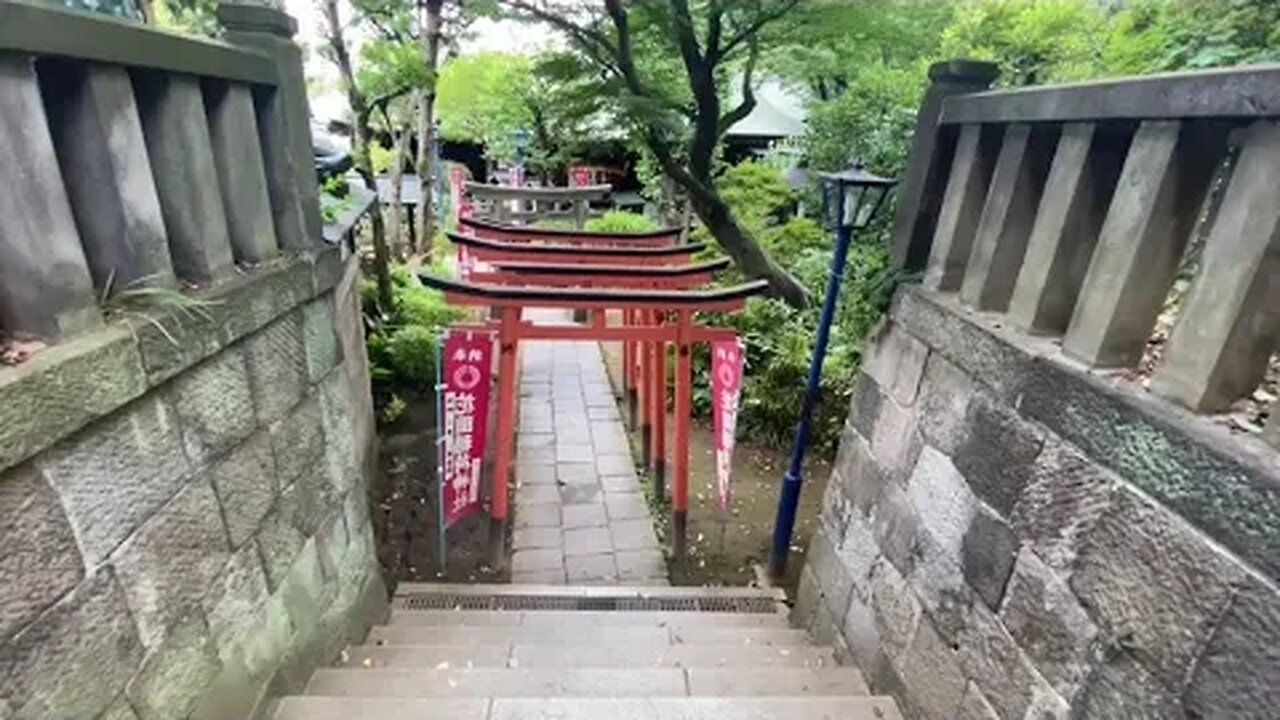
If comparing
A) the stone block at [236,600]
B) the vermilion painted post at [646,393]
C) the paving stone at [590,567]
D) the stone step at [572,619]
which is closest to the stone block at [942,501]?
the stone step at [572,619]

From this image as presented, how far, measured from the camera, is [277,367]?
8.02ft

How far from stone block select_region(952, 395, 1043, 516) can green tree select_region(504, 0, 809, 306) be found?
200 inches

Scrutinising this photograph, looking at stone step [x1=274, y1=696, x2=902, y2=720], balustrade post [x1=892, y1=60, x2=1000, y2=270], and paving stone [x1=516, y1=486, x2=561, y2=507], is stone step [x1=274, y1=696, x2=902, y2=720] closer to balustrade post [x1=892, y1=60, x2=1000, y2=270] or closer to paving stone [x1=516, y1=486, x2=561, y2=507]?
balustrade post [x1=892, y1=60, x2=1000, y2=270]

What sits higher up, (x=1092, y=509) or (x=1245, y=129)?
(x=1245, y=129)

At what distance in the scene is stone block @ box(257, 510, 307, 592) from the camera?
2316mm

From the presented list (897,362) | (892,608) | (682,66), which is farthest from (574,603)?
(682,66)

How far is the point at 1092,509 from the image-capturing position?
5.50 feet

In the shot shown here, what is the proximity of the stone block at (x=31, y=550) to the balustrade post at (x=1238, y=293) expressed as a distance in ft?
8.12

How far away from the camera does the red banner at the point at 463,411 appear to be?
4082 millimetres

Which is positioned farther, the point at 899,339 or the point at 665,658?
the point at 665,658

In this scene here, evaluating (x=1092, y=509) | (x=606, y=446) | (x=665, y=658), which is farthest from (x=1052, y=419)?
(x=606, y=446)

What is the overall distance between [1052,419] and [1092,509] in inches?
10.3

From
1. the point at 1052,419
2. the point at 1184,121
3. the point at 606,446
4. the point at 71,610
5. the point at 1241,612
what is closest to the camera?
the point at 1241,612

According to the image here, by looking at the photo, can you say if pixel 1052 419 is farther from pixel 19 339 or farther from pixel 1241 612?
pixel 19 339
